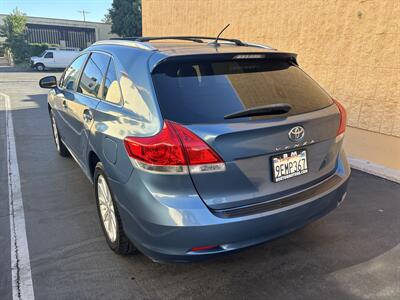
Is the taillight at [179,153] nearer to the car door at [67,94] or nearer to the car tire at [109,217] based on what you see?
the car tire at [109,217]

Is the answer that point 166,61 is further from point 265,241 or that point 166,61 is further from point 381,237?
point 381,237

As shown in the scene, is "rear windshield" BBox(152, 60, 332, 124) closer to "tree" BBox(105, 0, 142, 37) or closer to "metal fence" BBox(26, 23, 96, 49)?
"tree" BBox(105, 0, 142, 37)

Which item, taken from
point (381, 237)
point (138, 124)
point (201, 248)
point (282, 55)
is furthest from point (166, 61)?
point (381, 237)

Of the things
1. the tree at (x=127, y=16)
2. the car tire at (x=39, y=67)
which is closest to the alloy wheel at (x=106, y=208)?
the car tire at (x=39, y=67)

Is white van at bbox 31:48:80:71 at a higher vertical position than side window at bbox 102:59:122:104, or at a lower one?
lower

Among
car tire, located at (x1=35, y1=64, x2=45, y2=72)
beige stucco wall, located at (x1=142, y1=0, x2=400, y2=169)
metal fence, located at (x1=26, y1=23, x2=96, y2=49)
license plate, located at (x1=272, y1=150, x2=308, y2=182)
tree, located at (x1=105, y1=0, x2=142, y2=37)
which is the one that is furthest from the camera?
metal fence, located at (x1=26, y1=23, x2=96, y2=49)

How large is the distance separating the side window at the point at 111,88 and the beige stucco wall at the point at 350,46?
4.15 metres

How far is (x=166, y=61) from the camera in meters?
2.41

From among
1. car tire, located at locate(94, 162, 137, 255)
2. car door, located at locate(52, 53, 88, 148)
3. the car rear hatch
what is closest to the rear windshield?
the car rear hatch

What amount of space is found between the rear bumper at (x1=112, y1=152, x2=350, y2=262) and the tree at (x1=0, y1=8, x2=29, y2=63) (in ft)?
131

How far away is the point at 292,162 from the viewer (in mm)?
2428

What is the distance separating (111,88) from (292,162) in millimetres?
1556

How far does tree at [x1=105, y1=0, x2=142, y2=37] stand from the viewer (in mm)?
38344

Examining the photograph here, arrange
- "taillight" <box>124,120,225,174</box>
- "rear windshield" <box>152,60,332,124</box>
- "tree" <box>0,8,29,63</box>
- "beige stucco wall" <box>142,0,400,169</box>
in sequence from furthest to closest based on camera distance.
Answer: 1. "tree" <box>0,8,29,63</box>
2. "beige stucco wall" <box>142,0,400,169</box>
3. "rear windshield" <box>152,60,332,124</box>
4. "taillight" <box>124,120,225,174</box>
